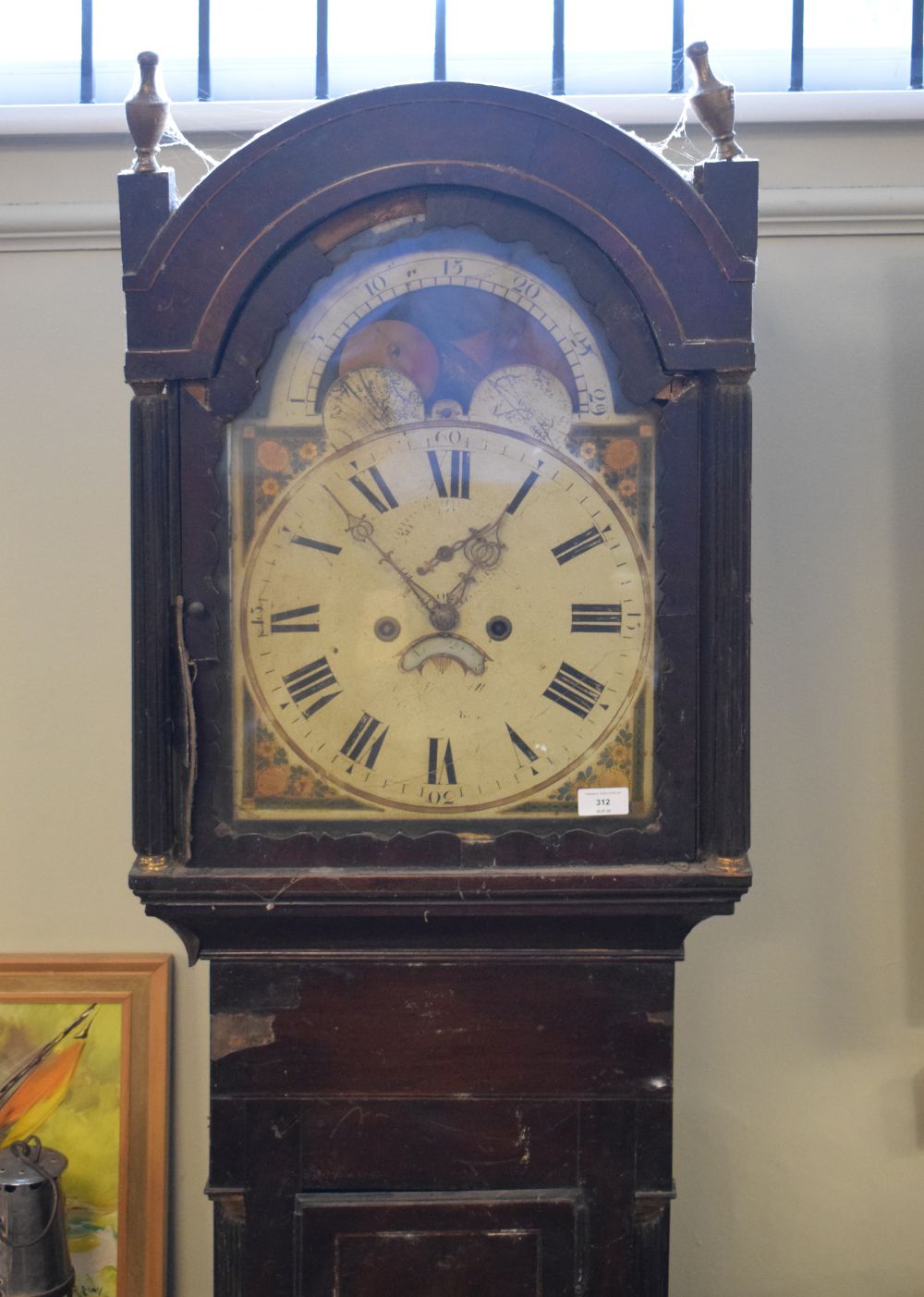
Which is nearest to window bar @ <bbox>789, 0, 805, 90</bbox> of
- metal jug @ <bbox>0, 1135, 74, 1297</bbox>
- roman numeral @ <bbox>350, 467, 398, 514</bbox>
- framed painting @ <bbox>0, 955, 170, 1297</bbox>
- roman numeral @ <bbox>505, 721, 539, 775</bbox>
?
roman numeral @ <bbox>350, 467, 398, 514</bbox>

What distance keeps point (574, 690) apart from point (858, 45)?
4.68 ft

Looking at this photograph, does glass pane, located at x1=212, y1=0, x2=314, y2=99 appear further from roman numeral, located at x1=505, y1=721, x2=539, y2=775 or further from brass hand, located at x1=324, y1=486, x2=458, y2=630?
roman numeral, located at x1=505, y1=721, x2=539, y2=775

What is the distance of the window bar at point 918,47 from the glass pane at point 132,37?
4.14 ft

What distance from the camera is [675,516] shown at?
1364mm

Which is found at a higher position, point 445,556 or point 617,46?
point 617,46

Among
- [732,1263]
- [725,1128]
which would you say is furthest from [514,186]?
[732,1263]

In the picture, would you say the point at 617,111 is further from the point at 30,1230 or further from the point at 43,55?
the point at 30,1230

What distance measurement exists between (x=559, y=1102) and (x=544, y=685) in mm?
530

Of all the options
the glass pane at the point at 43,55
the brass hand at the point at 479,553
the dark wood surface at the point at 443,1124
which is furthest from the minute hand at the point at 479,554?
the glass pane at the point at 43,55

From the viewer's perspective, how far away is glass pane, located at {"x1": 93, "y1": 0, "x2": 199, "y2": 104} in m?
2.06

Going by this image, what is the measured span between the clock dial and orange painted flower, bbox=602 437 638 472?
37 mm

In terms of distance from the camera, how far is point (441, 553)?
1377mm

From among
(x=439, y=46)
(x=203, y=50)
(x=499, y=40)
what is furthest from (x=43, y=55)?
(x=499, y=40)

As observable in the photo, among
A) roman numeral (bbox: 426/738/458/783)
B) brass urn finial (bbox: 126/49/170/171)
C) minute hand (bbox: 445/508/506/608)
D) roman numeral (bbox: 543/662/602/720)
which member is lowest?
roman numeral (bbox: 426/738/458/783)
